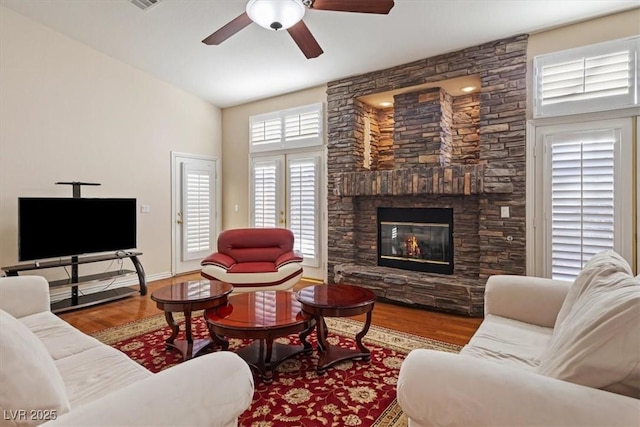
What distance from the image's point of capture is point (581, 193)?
3.39 metres

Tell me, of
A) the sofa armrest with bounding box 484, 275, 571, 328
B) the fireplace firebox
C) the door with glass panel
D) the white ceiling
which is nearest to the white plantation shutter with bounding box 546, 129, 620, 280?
the door with glass panel

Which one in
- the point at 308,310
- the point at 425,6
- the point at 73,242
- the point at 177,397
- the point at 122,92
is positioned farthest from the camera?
the point at 122,92

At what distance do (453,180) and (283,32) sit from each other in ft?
8.57

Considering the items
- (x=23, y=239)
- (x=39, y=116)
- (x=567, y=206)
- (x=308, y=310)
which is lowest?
(x=308, y=310)

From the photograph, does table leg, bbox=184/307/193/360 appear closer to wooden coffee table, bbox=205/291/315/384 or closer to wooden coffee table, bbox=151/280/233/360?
wooden coffee table, bbox=151/280/233/360

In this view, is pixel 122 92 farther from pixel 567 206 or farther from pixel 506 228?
pixel 567 206

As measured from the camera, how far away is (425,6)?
333 centimetres

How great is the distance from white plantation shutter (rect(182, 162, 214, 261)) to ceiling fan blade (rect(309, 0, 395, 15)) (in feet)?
13.2

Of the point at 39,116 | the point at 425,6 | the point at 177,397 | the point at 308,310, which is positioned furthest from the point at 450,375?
the point at 39,116

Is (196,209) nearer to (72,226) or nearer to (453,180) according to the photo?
(72,226)

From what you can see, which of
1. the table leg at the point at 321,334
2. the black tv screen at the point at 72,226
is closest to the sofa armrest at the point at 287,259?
the table leg at the point at 321,334

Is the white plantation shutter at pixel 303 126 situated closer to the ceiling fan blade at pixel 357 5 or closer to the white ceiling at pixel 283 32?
the white ceiling at pixel 283 32

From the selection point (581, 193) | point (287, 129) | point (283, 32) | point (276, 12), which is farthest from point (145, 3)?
point (581, 193)

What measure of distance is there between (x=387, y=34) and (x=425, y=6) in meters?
0.57
